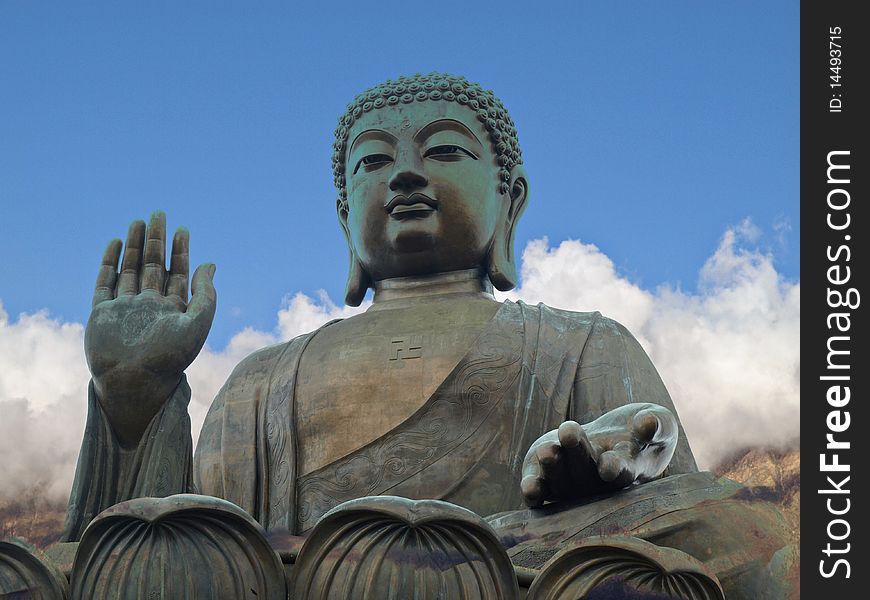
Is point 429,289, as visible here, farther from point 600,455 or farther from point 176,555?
point 176,555

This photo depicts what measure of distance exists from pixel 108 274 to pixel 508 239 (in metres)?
2.49

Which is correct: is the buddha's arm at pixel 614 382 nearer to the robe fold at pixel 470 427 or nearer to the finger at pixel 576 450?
the robe fold at pixel 470 427

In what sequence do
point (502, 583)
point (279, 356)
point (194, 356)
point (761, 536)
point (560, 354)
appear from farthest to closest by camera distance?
point (279, 356) → point (560, 354) → point (194, 356) → point (761, 536) → point (502, 583)

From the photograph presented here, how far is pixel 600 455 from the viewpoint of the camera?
7117mm

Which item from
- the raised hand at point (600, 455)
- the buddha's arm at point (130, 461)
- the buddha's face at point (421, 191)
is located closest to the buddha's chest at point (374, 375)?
the buddha's face at point (421, 191)

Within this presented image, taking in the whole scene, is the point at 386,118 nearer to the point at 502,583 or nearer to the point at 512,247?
the point at 512,247

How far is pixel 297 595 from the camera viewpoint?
20.9 feet

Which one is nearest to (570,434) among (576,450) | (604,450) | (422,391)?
(576,450)

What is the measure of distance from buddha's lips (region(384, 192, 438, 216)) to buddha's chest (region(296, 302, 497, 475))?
0.57 metres

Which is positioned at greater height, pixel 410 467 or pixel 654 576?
pixel 410 467

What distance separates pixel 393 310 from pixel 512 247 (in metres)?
0.94

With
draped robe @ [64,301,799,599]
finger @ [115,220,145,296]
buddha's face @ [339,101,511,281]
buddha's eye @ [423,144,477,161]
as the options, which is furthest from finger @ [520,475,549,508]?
buddha's eye @ [423,144,477,161]

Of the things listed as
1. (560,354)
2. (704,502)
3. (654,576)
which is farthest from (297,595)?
(560,354)

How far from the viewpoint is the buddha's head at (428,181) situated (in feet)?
Answer: 30.4
